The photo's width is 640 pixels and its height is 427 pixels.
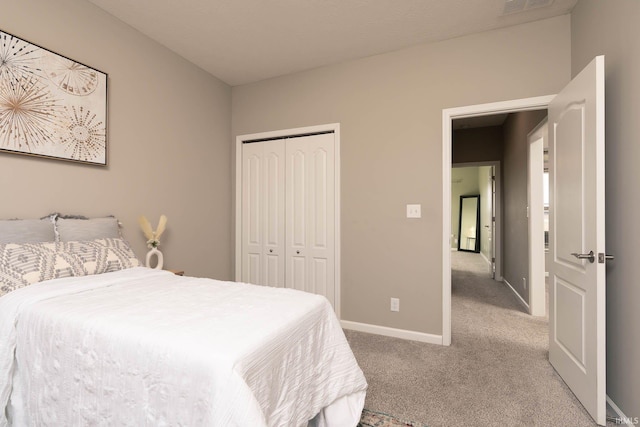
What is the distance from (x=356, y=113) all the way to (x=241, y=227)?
1921 mm

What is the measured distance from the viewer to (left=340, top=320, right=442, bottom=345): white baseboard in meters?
2.89

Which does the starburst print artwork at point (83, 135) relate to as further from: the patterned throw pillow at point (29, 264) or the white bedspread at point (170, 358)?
the white bedspread at point (170, 358)

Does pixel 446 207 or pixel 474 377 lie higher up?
pixel 446 207

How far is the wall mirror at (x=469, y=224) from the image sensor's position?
9.30 metres

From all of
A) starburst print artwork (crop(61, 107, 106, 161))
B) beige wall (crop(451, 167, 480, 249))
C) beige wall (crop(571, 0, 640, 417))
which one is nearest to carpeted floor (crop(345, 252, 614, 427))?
beige wall (crop(571, 0, 640, 417))

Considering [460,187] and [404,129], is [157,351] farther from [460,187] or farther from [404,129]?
[460,187]

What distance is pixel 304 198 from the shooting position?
3469mm

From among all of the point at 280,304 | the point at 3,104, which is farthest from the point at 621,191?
the point at 3,104

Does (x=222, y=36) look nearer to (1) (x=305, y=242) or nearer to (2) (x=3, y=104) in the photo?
(2) (x=3, y=104)

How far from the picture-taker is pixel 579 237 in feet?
6.39

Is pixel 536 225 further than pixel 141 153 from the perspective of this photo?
Yes

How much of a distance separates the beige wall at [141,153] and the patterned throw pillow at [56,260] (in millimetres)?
435

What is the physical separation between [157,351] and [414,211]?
95.8 inches

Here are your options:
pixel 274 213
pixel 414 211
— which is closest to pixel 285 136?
pixel 274 213
